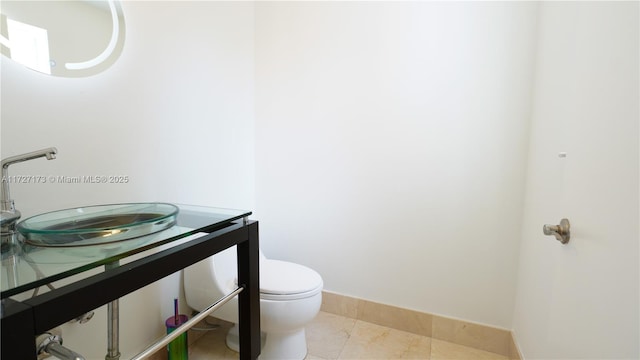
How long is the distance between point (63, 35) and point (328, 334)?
71.4 inches

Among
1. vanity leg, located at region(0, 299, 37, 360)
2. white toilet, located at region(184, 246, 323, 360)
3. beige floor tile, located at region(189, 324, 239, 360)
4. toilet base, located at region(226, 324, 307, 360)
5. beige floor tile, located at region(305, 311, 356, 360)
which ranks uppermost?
vanity leg, located at region(0, 299, 37, 360)

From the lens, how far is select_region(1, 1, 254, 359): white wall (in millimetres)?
974

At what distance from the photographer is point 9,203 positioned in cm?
82

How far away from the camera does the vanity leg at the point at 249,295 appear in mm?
1067

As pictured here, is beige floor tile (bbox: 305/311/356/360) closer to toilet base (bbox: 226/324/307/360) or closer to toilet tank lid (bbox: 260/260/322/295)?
toilet base (bbox: 226/324/307/360)

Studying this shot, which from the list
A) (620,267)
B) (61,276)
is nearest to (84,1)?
(61,276)

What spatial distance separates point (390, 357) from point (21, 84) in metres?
1.87

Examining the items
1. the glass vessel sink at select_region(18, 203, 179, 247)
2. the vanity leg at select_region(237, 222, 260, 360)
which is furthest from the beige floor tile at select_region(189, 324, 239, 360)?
the glass vessel sink at select_region(18, 203, 179, 247)

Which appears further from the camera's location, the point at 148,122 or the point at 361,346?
the point at 361,346

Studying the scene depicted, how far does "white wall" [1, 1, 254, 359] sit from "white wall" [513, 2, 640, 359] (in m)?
1.56

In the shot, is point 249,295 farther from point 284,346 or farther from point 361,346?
Answer: point 361,346

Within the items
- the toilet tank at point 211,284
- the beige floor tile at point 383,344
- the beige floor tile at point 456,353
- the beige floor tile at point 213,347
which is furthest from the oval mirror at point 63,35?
the beige floor tile at point 456,353

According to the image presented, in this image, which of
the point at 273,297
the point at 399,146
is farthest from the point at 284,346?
the point at 399,146

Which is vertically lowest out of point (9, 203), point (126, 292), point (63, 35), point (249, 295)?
point (249, 295)
